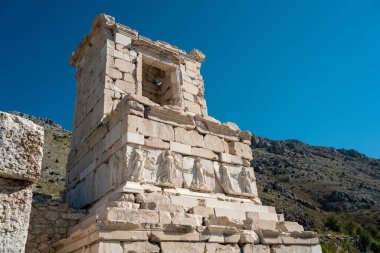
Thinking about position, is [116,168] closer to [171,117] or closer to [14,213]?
Answer: [171,117]

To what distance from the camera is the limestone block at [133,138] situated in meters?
7.75

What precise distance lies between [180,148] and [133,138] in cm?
130

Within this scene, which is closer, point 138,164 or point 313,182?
point 138,164

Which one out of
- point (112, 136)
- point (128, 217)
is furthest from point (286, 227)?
point (112, 136)

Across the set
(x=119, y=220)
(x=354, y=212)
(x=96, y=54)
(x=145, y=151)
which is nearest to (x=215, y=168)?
(x=145, y=151)

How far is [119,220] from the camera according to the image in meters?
5.89

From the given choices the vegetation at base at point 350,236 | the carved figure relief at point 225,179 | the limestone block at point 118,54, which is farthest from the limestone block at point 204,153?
the vegetation at base at point 350,236

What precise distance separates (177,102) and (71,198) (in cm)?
435

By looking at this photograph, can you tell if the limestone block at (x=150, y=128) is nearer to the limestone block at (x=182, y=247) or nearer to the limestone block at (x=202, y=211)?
the limestone block at (x=202, y=211)

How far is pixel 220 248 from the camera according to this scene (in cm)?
691

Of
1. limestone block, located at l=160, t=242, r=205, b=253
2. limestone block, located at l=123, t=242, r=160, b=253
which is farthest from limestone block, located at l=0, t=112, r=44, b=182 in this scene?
limestone block, located at l=160, t=242, r=205, b=253

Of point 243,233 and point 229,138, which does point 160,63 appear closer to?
point 229,138

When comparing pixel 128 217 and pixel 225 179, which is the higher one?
pixel 225 179

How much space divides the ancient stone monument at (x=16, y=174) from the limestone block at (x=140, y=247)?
3337 mm
